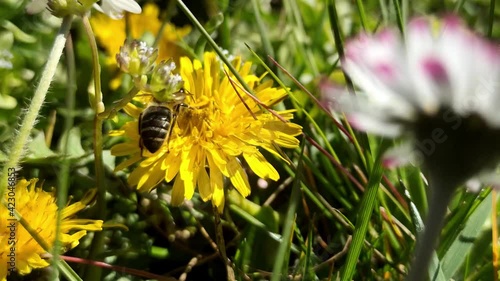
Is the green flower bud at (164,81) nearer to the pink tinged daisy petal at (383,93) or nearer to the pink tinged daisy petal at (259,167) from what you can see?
the pink tinged daisy petal at (259,167)

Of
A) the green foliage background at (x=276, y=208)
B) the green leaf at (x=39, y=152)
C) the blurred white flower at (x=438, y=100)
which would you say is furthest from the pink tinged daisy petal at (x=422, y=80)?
the green leaf at (x=39, y=152)

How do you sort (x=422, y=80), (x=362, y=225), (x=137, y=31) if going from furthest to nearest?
(x=137, y=31)
(x=362, y=225)
(x=422, y=80)

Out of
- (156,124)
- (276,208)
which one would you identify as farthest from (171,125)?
(276,208)

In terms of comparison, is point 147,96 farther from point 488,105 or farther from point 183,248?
point 488,105

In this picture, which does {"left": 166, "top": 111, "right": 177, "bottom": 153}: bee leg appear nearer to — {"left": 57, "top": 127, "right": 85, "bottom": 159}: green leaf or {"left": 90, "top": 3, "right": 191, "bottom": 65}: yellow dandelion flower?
{"left": 57, "top": 127, "right": 85, "bottom": 159}: green leaf

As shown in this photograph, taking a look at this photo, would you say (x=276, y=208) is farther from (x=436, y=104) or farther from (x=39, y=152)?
(x=436, y=104)

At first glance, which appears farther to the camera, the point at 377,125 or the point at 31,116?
the point at 31,116

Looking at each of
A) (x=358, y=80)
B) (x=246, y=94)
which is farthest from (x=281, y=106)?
(x=358, y=80)

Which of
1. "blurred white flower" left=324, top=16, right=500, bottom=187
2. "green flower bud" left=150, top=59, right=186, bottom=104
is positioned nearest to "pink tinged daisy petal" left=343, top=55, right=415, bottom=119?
"blurred white flower" left=324, top=16, right=500, bottom=187
